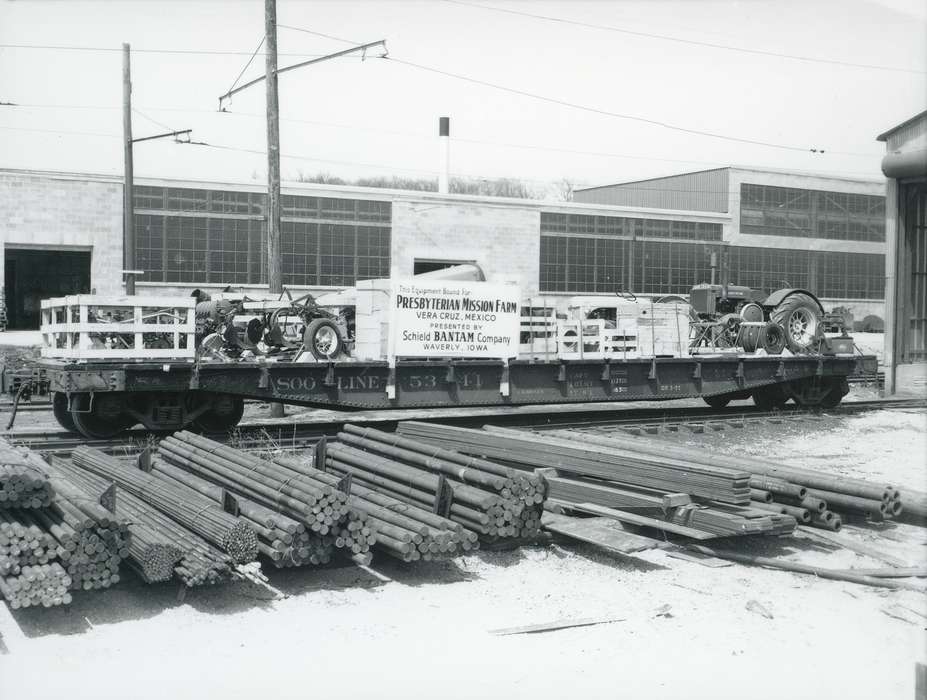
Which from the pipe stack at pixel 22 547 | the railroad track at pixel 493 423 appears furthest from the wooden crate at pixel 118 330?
the pipe stack at pixel 22 547

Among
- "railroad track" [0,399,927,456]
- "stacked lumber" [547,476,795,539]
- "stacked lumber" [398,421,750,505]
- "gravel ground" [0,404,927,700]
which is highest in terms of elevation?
"stacked lumber" [398,421,750,505]

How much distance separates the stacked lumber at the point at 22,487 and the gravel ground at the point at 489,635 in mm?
729

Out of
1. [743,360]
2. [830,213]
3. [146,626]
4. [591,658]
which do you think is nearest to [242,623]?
[146,626]

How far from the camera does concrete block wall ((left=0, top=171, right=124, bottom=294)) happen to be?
109 feet

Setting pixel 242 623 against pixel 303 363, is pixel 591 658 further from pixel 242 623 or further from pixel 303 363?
pixel 303 363

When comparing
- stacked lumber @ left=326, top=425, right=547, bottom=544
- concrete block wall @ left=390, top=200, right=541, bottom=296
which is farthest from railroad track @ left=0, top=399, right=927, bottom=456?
concrete block wall @ left=390, top=200, right=541, bottom=296

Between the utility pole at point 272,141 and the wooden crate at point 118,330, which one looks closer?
the wooden crate at point 118,330

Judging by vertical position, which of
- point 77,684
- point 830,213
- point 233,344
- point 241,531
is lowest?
point 77,684

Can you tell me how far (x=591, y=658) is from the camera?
5820 mm

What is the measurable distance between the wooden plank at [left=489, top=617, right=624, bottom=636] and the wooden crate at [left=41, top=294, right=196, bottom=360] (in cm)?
755

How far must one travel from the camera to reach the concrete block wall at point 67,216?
3309 centimetres

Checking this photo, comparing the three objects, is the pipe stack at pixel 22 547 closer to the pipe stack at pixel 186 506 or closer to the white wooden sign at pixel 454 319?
the pipe stack at pixel 186 506

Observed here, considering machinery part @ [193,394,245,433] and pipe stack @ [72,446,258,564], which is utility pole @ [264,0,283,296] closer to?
machinery part @ [193,394,245,433]

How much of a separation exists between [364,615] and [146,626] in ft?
4.73
